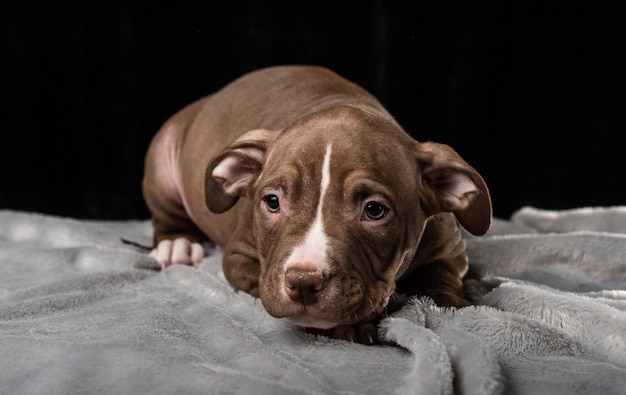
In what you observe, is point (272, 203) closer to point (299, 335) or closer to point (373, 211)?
point (373, 211)

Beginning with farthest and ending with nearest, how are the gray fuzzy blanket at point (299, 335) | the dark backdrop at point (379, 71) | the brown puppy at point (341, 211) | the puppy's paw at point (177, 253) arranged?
the dark backdrop at point (379, 71) → the puppy's paw at point (177, 253) → the brown puppy at point (341, 211) → the gray fuzzy blanket at point (299, 335)

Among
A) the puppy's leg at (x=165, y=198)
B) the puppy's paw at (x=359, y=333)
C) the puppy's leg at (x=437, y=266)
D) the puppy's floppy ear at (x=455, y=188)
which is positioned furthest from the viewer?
the puppy's leg at (x=165, y=198)

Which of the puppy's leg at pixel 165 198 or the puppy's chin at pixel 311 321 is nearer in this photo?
the puppy's chin at pixel 311 321

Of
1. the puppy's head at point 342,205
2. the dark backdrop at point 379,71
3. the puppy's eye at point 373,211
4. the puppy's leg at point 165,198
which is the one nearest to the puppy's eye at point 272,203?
the puppy's head at point 342,205

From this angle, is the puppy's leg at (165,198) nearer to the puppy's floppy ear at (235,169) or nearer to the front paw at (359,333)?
the puppy's floppy ear at (235,169)

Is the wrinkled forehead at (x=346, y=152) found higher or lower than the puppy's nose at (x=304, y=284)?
higher

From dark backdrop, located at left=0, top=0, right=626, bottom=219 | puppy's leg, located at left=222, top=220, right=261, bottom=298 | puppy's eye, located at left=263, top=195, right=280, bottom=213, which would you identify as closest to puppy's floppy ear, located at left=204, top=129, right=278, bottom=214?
puppy's leg, located at left=222, top=220, right=261, bottom=298

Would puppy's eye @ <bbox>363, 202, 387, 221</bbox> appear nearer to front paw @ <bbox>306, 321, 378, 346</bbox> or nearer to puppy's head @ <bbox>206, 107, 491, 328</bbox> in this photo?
puppy's head @ <bbox>206, 107, 491, 328</bbox>
